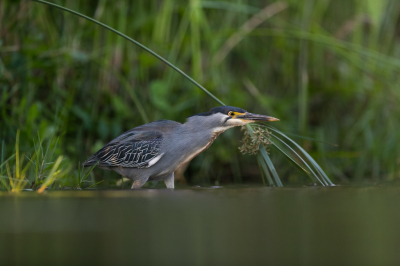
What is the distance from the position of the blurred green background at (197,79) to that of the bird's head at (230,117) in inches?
42.8

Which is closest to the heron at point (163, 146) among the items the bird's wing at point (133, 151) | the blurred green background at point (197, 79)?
the bird's wing at point (133, 151)

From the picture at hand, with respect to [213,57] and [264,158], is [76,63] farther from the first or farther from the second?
[264,158]

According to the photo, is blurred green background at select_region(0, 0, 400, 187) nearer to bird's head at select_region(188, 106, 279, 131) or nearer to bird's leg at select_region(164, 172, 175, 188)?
bird's leg at select_region(164, 172, 175, 188)

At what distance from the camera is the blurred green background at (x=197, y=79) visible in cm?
501

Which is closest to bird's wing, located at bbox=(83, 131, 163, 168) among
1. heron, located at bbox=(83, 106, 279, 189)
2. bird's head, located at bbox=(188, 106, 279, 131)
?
heron, located at bbox=(83, 106, 279, 189)

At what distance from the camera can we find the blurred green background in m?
5.01

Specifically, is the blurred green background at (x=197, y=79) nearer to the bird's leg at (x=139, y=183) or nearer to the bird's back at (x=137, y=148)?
the bird's back at (x=137, y=148)

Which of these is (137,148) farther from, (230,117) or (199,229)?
(199,229)

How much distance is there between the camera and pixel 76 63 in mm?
5391

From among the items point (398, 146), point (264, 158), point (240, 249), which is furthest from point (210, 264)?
point (398, 146)

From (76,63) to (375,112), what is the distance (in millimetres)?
4033

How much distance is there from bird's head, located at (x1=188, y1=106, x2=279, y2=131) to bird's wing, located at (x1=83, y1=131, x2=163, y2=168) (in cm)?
A: 46

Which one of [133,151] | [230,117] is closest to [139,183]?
[133,151]

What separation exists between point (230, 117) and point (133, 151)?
0.89 m
